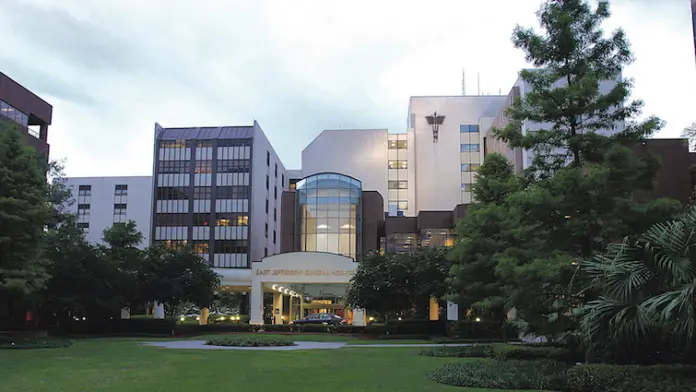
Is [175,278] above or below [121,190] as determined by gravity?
below

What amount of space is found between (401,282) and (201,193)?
Answer: 49882 mm

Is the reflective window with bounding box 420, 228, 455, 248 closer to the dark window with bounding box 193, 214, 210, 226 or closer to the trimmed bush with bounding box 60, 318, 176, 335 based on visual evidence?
the dark window with bounding box 193, 214, 210, 226

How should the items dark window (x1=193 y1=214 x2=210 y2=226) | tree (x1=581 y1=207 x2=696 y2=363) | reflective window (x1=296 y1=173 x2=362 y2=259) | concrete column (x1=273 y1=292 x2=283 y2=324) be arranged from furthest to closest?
dark window (x1=193 y1=214 x2=210 y2=226)
reflective window (x1=296 y1=173 x2=362 y2=259)
concrete column (x1=273 y1=292 x2=283 y2=324)
tree (x1=581 y1=207 x2=696 y2=363)

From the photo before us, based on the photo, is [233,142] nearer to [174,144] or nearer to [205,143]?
[205,143]

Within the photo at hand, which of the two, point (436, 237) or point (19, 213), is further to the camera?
point (436, 237)

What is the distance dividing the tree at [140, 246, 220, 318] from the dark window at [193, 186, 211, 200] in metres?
38.8

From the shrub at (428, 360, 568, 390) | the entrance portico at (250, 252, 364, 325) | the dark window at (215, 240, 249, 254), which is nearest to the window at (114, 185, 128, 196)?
the dark window at (215, 240, 249, 254)

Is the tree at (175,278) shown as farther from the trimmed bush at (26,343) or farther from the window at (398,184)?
the window at (398,184)

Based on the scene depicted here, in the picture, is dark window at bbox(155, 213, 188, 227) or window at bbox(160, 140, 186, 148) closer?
dark window at bbox(155, 213, 188, 227)

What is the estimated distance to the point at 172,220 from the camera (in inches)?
3406

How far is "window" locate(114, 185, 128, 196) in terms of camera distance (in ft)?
327

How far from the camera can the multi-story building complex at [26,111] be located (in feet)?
141

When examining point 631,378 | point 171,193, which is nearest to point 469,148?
point 171,193

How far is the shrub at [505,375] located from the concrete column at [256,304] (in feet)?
135
